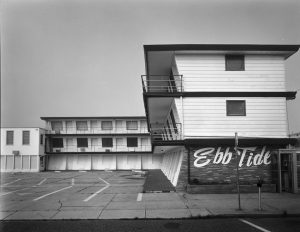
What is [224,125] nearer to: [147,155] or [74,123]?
[147,155]

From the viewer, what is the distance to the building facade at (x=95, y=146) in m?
59.8

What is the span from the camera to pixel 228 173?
63.4 ft

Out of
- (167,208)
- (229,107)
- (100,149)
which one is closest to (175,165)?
(229,107)

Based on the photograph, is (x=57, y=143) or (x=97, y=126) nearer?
(x=57, y=143)

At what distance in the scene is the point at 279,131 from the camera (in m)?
20.8

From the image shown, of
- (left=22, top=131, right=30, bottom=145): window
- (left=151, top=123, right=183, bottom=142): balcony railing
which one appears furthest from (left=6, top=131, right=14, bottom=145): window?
(left=151, top=123, right=183, bottom=142): balcony railing

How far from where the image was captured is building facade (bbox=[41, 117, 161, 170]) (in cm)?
5981

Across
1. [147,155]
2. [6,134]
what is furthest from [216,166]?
[6,134]

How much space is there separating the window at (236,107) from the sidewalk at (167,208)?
18.4 feet

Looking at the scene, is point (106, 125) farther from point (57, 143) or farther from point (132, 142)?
point (57, 143)

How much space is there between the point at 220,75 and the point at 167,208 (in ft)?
34.0

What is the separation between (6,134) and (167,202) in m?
47.8

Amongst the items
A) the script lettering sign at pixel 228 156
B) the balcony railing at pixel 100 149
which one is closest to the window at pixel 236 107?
the script lettering sign at pixel 228 156

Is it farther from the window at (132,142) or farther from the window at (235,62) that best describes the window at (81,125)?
the window at (235,62)
